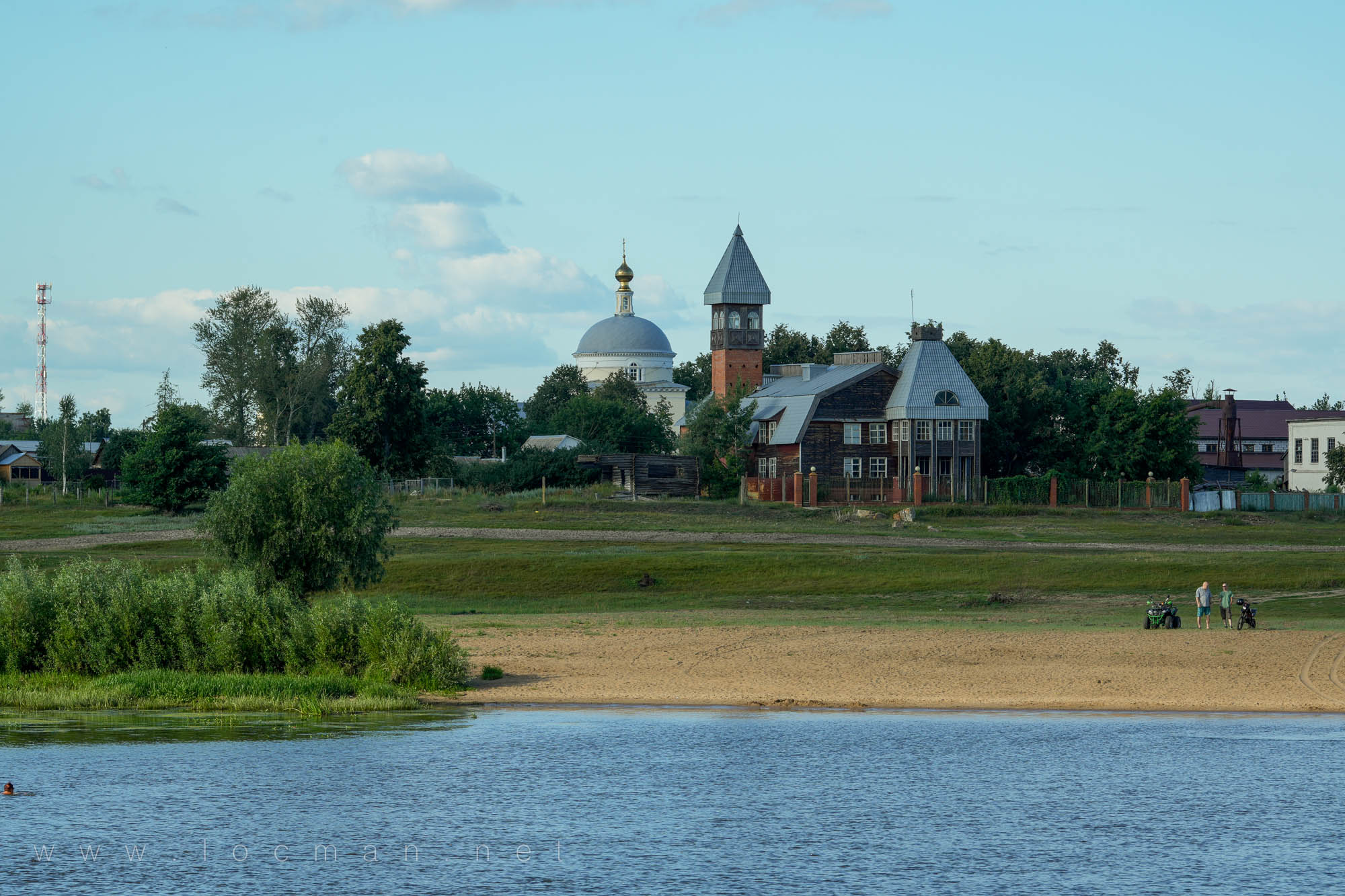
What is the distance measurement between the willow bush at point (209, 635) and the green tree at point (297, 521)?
10.7ft

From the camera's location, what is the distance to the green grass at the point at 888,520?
222ft

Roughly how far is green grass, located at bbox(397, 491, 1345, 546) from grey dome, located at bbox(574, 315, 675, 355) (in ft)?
228

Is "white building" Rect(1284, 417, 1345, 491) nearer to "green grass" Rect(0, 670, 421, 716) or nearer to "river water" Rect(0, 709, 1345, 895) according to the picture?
"river water" Rect(0, 709, 1345, 895)

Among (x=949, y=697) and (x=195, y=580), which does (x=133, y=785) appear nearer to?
(x=195, y=580)

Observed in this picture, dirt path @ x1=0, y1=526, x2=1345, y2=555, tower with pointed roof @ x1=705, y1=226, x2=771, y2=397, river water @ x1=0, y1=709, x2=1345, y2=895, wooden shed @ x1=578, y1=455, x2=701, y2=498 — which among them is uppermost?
tower with pointed roof @ x1=705, y1=226, x2=771, y2=397

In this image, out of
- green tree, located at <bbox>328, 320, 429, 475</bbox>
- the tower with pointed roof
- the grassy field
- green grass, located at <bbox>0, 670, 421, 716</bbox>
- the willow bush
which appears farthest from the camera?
the tower with pointed roof

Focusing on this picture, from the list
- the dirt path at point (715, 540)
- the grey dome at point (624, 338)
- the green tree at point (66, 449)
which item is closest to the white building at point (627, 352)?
the grey dome at point (624, 338)

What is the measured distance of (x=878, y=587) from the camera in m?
51.0

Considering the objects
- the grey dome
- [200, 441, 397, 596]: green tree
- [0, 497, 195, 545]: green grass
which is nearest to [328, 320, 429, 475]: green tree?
[0, 497, 195, 545]: green grass

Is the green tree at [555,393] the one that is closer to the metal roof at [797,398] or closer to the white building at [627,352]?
the white building at [627,352]

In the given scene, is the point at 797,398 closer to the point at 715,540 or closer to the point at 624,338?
the point at 715,540

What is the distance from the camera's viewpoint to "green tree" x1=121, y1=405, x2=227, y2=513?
7512 centimetres

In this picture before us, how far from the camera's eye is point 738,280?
107062 millimetres

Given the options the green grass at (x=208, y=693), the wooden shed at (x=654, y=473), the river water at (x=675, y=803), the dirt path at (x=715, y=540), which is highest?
the wooden shed at (x=654, y=473)
